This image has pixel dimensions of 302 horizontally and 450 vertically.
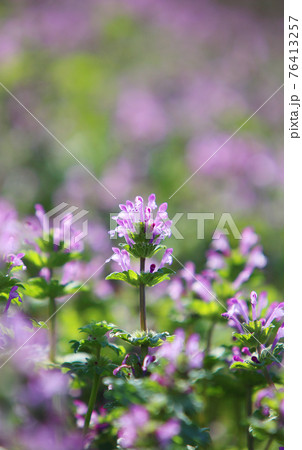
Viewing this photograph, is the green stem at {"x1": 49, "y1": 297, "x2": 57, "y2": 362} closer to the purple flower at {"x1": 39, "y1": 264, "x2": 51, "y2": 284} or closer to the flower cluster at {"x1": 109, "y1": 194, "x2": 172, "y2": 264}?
the purple flower at {"x1": 39, "y1": 264, "x2": 51, "y2": 284}

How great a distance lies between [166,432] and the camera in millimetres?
599

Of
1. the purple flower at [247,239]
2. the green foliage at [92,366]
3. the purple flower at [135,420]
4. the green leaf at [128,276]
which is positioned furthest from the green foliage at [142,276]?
the purple flower at [247,239]

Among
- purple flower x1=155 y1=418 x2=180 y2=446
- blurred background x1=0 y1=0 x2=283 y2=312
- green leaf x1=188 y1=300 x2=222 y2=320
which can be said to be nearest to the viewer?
purple flower x1=155 y1=418 x2=180 y2=446

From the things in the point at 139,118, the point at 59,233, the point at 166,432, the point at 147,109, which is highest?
the point at 147,109

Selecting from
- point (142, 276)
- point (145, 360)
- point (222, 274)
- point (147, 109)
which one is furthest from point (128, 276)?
point (147, 109)

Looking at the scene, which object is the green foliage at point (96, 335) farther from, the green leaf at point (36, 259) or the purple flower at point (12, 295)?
the green leaf at point (36, 259)

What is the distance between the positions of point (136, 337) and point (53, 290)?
0.27 metres

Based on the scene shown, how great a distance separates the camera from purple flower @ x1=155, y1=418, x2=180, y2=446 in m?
0.60

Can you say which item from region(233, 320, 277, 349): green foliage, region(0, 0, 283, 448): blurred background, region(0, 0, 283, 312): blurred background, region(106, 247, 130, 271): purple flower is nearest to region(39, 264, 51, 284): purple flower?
region(0, 0, 283, 448): blurred background

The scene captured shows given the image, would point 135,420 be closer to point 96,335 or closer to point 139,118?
point 96,335

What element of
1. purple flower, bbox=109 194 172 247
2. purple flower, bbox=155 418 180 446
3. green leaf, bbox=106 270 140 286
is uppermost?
purple flower, bbox=109 194 172 247

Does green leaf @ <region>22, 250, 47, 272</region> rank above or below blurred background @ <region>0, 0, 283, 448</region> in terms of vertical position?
below

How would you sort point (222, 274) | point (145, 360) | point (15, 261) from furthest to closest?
point (222, 274) < point (15, 261) < point (145, 360)

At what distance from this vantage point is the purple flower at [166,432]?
60 cm
